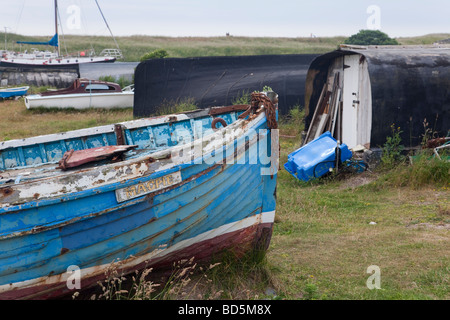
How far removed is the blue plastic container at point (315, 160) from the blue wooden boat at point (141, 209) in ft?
13.4

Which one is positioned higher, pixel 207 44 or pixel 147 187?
pixel 207 44

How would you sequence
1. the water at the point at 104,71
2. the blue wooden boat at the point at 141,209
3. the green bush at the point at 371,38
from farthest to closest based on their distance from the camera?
the green bush at the point at 371,38 → the water at the point at 104,71 → the blue wooden boat at the point at 141,209

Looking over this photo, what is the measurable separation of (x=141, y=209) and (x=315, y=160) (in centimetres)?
565

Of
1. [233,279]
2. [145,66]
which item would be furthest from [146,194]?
[145,66]

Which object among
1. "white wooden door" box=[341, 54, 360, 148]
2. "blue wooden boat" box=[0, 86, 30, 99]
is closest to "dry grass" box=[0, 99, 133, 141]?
"blue wooden boat" box=[0, 86, 30, 99]

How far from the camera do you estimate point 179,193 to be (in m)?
4.71

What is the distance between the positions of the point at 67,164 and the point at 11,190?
1.46 metres

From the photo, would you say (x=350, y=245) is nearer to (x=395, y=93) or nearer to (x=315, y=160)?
(x=315, y=160)

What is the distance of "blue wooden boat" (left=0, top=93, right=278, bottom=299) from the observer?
4.31 metres

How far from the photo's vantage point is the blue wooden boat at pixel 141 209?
4.31 meters

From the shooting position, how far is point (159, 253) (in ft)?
16.3

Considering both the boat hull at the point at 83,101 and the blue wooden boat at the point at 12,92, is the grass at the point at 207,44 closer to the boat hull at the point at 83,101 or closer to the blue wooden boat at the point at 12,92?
Result: the blue wooden boat at the point at 12,92

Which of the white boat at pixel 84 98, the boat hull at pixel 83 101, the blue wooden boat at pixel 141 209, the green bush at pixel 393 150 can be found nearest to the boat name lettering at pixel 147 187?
the blue wooden boat at pixel 141 209

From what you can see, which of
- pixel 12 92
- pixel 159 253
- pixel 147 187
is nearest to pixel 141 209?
pixel 147 187
